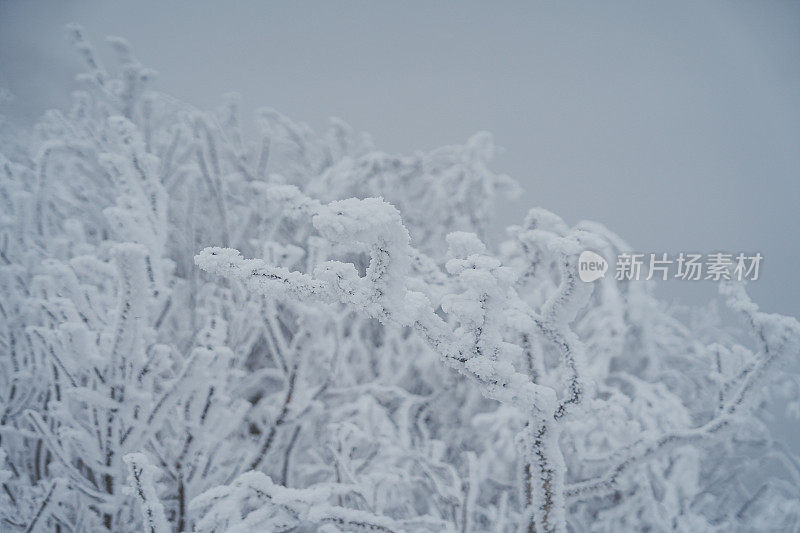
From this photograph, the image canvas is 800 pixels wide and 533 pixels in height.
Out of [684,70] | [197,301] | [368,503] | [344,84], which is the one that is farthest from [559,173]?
[368,503]

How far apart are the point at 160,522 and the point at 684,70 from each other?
30.0ft

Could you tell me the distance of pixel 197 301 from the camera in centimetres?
241

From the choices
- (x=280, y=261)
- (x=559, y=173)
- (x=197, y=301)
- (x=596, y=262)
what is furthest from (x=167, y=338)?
(x=559, y=173)

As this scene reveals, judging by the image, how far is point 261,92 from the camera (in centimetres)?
551

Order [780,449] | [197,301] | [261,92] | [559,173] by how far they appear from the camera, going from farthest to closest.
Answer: [559,173], [261,92], [780,449], [197,301]

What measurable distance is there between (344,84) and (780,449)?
6.23m

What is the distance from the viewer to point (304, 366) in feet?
5.07

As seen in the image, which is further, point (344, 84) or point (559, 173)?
point (559, 173)

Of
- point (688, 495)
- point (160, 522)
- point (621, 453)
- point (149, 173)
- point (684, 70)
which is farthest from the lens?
point (684, 70)

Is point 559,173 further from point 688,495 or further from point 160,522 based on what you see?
point 160,522

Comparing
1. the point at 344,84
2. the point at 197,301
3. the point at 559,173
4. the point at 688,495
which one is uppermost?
the point at 559,173

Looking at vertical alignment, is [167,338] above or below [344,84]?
below

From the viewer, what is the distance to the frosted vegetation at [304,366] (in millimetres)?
792

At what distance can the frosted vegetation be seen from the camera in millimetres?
792
